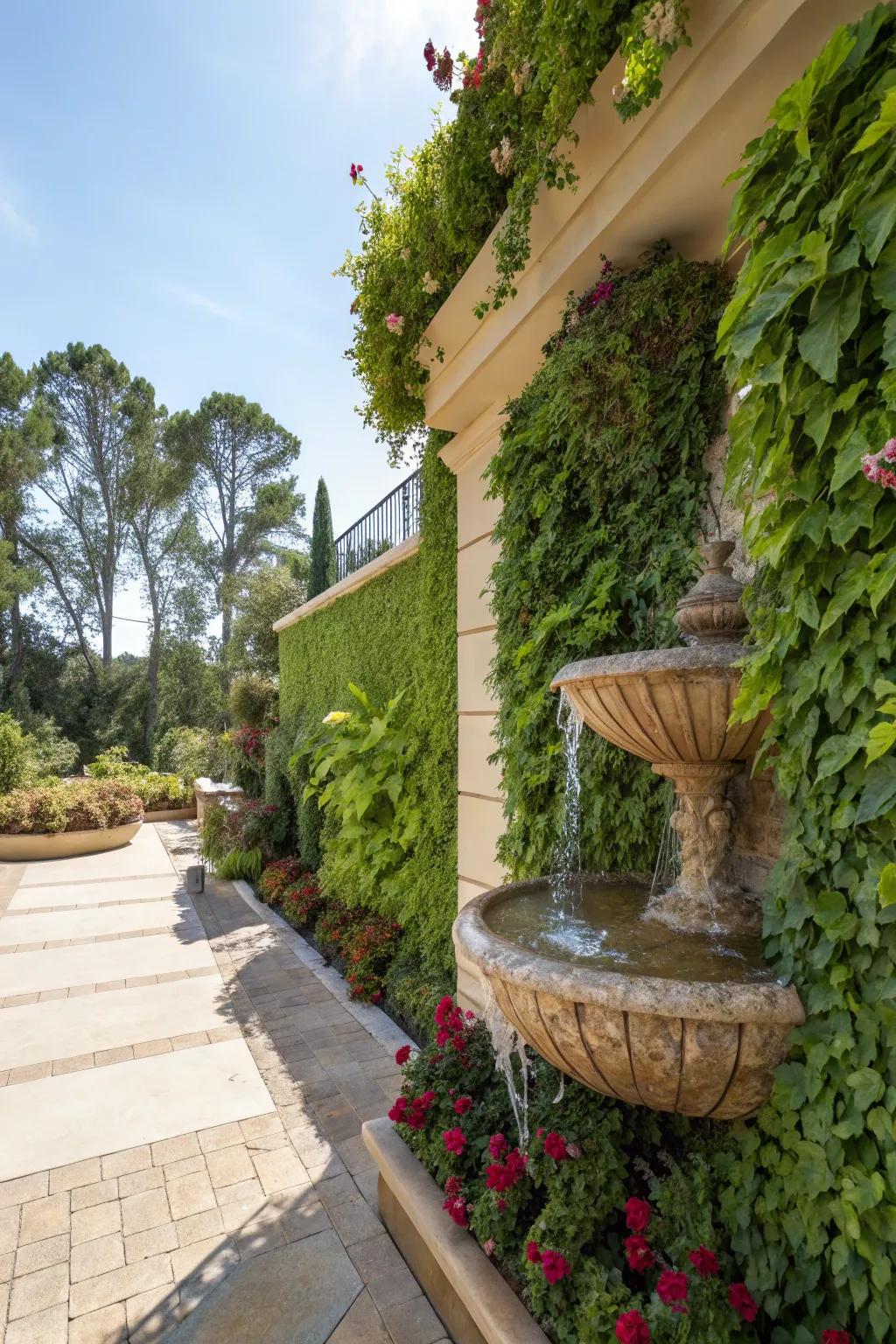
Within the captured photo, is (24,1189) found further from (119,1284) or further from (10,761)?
(10,761)

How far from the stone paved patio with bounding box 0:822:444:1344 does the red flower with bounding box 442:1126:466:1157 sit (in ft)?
1.48

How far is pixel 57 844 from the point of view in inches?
383

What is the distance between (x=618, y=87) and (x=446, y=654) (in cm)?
299

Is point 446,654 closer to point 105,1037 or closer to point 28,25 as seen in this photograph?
point 105,1037

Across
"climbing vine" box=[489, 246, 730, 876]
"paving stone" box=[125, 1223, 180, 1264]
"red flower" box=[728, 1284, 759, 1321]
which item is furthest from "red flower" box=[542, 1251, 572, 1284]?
"paving stone" box=[125, 1223, 180, 1264]

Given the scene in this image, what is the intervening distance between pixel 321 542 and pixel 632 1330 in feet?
42.5

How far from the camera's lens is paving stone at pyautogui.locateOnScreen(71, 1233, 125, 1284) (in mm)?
2203

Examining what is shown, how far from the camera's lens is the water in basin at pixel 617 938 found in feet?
5.08

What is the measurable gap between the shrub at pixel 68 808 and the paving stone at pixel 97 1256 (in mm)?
8749

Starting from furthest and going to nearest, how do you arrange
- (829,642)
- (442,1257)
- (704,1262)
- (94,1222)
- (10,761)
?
(10,761) → (94,1222) → (442,1257) → (704,1262) → (829,642)

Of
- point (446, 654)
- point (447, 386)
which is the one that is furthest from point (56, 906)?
point (447, 386)

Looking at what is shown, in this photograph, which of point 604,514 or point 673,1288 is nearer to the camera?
point 673,1288

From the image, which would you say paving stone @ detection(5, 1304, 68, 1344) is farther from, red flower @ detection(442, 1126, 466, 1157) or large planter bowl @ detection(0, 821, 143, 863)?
large planter bowl @ detection(0, 821, 143, 863)

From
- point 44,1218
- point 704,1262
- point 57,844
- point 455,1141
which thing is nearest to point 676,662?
point 704,1262
